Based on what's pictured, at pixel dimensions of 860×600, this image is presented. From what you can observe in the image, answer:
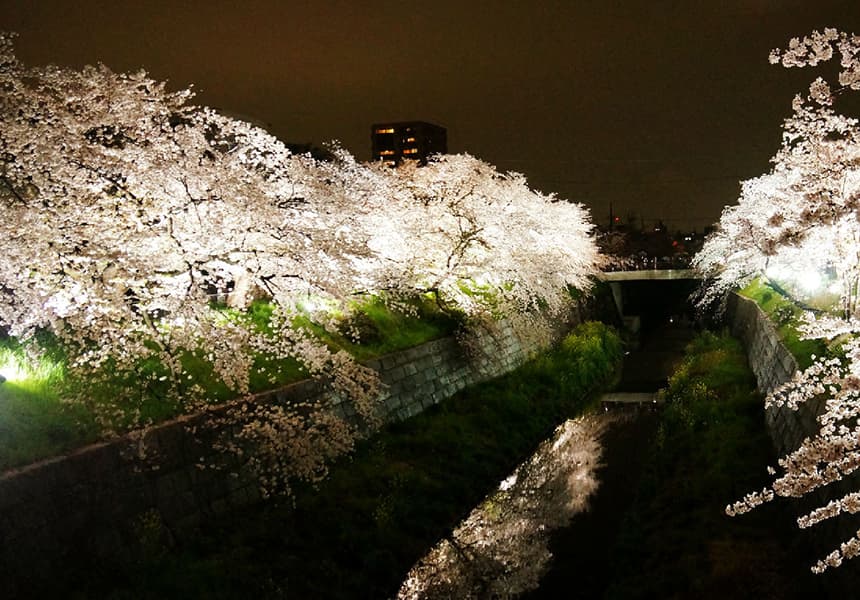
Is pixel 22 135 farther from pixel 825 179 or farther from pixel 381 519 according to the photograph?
pixel 825 179

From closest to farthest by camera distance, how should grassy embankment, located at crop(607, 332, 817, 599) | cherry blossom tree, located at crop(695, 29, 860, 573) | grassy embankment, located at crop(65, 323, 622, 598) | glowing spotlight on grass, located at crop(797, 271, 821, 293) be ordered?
1. cherry blossom tree, located at crop(695, 29, 860, 573)
2. grassy embankment, located at crop(65, 323, 622, 598)
3. grassy embankment, located at crop(607, 332, 817, 599)
4. glowing spotlight on grass, located at crop(797, 271, 821, 293)

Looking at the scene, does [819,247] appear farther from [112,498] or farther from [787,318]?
[112,498]

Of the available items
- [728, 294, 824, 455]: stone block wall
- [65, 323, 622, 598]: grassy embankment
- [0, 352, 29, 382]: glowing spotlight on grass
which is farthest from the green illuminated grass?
[0, 352, 29, 382]: glowing spotlight on grass

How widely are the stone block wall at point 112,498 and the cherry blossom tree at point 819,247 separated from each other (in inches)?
295

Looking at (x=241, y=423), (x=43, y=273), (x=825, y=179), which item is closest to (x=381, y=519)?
(x=241, y=423)

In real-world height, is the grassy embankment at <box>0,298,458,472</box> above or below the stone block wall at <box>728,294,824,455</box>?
above

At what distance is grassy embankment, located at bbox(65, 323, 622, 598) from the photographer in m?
9.06

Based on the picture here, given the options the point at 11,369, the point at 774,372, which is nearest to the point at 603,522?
the point at 774,372

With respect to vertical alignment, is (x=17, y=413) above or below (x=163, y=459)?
above

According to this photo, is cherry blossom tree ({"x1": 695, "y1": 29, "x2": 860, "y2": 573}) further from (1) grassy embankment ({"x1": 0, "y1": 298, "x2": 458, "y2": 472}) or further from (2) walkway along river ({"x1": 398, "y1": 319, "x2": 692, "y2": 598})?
(1) grassy embankment ({"x1": 0, "y1": 298, "x2": 458, "y2": 472})

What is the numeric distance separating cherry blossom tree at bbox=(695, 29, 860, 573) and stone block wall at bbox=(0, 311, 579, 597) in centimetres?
748

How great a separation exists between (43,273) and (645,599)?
9.75 meters

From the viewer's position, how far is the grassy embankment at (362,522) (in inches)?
357

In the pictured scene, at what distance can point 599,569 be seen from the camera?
1159 cm
